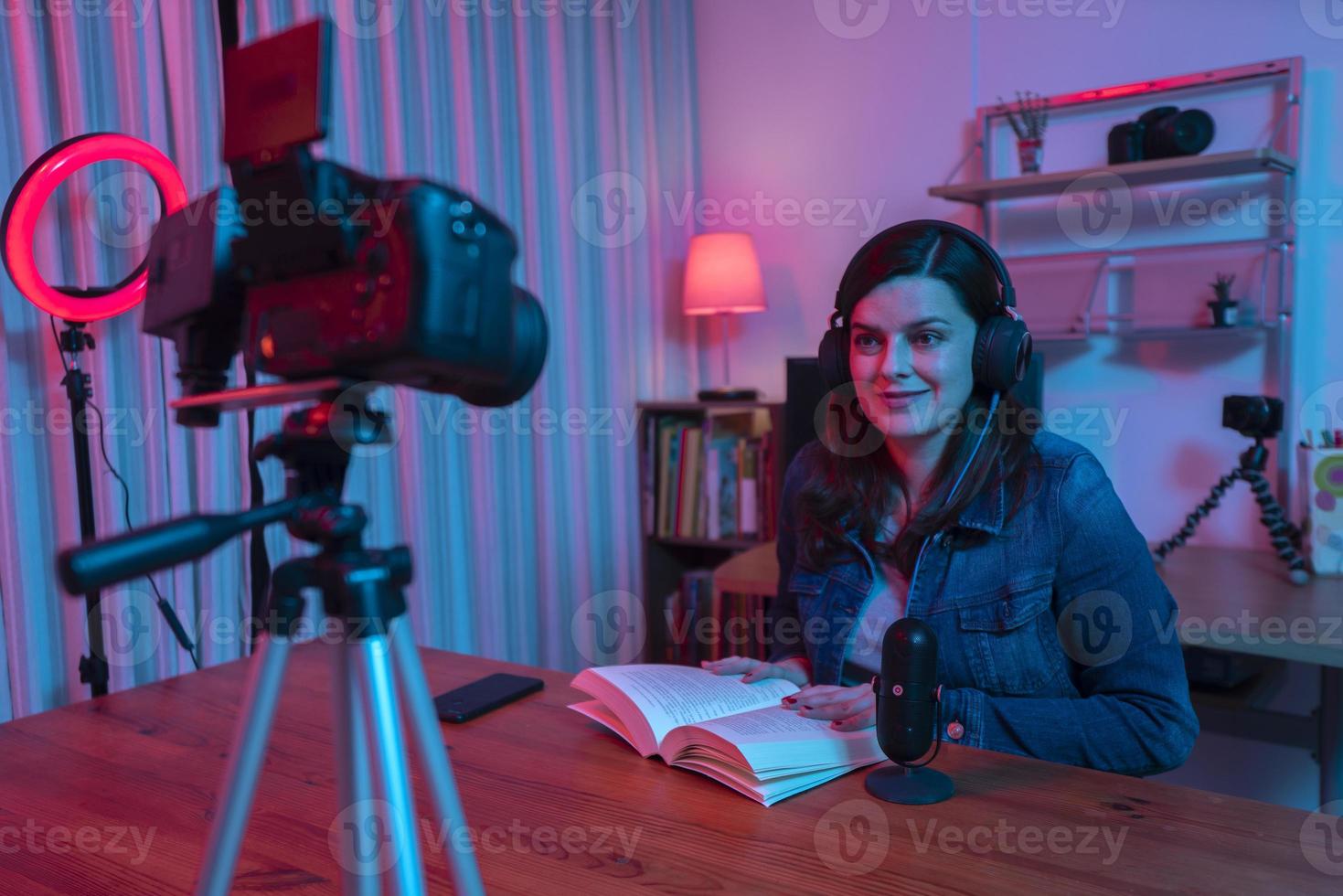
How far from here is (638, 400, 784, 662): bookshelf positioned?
2.80 metres

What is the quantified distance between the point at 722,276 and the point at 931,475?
1528mm

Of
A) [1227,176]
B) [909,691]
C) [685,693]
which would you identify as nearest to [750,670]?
[685,693]

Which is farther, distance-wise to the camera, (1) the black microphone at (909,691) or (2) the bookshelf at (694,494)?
(2) the bookshelf at (694,494)

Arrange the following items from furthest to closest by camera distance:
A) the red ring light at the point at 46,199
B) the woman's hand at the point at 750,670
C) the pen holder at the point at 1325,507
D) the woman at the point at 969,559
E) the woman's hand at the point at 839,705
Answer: the pen holder at the point at 1325,507, the red ring light at the point at 46,199, the woman's hand at the point at 750,670, the woman at the point at 969,559, the woman's hand at the point at 839,705

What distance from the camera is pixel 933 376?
135 cm

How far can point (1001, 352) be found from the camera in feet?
4.25

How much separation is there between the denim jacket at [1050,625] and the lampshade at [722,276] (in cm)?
152

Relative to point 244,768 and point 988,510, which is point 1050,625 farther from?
point 244,768

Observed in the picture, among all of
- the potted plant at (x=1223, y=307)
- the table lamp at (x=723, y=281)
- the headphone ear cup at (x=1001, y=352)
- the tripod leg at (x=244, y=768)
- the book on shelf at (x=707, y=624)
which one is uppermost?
the table lamp at (x=723, y=281)

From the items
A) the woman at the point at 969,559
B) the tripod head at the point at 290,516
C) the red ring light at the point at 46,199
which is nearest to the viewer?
the tripod head at the point at 290,516

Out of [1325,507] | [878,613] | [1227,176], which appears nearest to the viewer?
[878,613]

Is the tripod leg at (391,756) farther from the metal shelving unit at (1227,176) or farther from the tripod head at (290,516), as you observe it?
the metal shelving unit at (1227,176)

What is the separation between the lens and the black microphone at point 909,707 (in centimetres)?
93

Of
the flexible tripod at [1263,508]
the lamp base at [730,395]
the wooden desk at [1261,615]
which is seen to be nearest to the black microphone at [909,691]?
→ the wooden desk at [1261,615]
